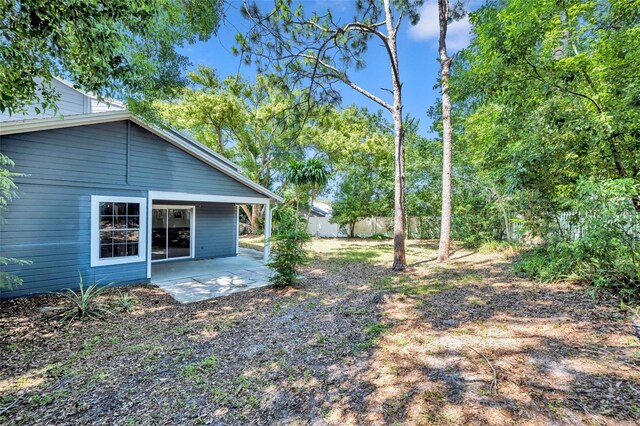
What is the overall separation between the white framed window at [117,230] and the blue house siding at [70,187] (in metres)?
0.11

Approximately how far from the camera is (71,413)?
243cm

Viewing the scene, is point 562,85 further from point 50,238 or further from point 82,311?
point 50,238

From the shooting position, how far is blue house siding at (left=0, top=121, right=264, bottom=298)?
205 inches

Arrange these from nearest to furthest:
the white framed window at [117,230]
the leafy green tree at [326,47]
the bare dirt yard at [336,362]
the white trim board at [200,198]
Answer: the bare dirt yard at [336,362]
the leafy green tree at [326,47]
the white framed window at [117,230]
the white trim board at [200,198]

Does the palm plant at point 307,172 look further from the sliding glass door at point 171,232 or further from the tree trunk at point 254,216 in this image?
the tree trunk at point 254,216

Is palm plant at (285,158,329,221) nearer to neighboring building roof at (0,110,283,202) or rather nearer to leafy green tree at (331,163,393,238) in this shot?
leafy green tree at (331,163,393,238)

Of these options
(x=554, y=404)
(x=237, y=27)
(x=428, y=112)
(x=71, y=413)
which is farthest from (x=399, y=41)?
(x=428, y=112)

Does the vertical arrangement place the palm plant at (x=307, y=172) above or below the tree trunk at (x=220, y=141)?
below

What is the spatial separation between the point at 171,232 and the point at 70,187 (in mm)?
3908

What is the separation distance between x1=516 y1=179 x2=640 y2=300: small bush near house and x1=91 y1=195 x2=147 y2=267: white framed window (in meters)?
8.57

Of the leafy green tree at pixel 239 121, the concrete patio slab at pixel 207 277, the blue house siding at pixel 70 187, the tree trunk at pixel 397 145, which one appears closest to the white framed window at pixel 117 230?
the blue house siding at pixel 70 187

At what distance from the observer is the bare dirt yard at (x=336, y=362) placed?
221cm

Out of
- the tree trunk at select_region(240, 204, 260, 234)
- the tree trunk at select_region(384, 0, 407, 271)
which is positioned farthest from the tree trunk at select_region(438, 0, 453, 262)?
the tree trunk at select_region(240, 204, 260, 234)

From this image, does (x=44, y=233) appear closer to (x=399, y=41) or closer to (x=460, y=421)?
(x=460, y=421)
